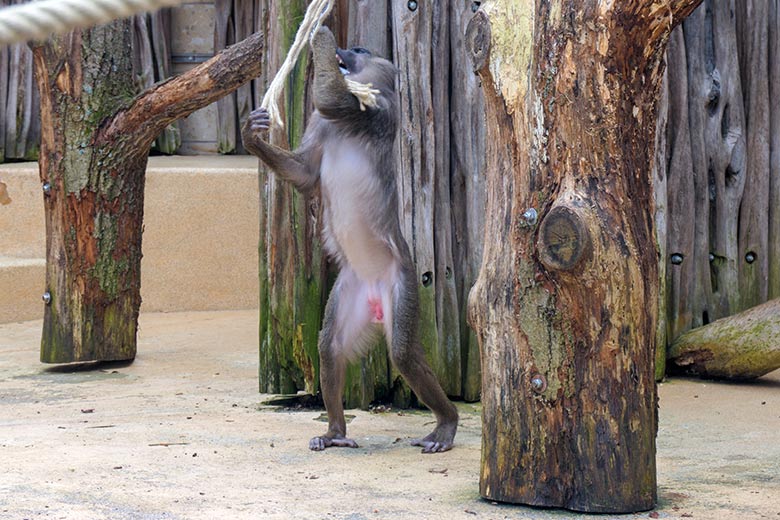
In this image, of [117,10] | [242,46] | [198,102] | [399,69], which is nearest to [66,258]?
[198,102]

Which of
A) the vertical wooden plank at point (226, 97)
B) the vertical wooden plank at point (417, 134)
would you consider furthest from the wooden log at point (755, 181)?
the vertical wooden plank at point (226, 97)

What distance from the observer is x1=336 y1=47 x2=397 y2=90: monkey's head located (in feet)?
18.3

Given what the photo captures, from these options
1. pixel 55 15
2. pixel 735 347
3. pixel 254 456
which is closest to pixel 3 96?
pixel 254 456

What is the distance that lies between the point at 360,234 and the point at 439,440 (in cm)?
105

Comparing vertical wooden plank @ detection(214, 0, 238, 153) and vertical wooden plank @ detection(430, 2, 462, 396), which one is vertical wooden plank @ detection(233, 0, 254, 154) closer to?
vertical wooden plank @ detection(214, 0, 238, 153)

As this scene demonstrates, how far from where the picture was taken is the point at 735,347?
6793mm

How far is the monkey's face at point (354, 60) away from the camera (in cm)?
561

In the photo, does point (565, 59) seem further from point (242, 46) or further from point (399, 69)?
point (242, 46)

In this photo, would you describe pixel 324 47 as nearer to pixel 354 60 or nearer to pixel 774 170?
pixel 354 60

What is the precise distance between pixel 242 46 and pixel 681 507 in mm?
4211

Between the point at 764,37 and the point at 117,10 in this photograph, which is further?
the point at 764,37

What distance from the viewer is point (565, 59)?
4.00 metres

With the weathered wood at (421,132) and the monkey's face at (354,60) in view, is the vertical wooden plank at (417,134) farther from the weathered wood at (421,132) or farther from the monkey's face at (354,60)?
the monkey's face at (354,60)

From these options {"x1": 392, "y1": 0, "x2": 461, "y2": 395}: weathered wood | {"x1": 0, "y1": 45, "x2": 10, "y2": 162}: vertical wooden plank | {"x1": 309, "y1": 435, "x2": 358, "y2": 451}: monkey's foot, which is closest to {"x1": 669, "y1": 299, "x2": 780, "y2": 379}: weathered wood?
{"x1": 392, "y1": 0, "x2": 461, "y2": 395}: weathered wood
